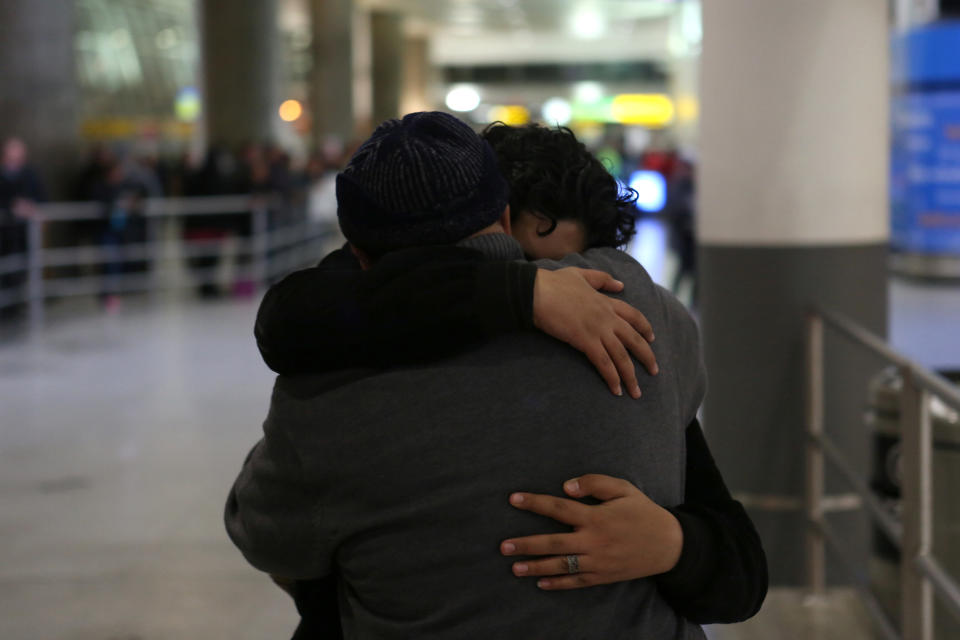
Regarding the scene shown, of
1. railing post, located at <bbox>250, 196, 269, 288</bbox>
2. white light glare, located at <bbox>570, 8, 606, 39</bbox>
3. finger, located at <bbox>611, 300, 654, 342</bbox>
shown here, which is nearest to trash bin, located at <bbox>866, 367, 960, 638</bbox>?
finger, located at <bbox>611, 300, 654, 342</bbox>

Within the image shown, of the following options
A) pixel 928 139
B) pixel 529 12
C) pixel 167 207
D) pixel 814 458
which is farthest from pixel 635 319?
pixel 529 12

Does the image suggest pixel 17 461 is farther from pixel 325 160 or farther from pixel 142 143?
A: pixel 142 143

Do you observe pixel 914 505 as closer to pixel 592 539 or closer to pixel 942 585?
pixel 942 585

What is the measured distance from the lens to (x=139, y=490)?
671cm

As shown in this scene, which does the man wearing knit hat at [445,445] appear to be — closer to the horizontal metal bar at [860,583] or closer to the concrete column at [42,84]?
the horizontal metal bar at [860,583]

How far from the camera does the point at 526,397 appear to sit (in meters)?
1.35

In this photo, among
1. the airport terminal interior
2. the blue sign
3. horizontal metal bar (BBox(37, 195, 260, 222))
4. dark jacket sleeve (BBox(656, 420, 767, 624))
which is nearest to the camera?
dark jacket sleeve (BBox(656, 420, 767, 624))

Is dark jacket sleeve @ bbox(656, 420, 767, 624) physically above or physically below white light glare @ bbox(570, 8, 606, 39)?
below

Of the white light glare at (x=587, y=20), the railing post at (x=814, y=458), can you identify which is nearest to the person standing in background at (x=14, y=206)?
the railing post at (x=814, y=458)

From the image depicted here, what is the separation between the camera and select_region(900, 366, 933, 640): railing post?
3.43 m

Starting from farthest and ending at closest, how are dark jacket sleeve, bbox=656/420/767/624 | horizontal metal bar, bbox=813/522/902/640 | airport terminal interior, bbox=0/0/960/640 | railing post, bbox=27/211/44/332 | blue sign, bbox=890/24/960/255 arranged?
blue sign, bbox=890/24/960/255, railing post, bbox=27/211/44/332, airport terminal interior, bbox=0/0/960/640, horizontal metal bar, bbox=813/522/902/640, dark jacket sleeve, bbox=656/420/767/624

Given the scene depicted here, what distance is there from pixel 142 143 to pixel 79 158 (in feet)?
84.8

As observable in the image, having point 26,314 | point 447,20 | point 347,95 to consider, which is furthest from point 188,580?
point 447,20

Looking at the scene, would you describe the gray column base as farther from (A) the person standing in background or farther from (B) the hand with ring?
(A) the person standing in background
